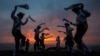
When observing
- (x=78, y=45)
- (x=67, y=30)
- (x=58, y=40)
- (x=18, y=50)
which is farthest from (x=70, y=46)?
(x=58, y=40)

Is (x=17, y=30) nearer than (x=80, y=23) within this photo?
No

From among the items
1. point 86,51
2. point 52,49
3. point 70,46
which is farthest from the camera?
point 52,49

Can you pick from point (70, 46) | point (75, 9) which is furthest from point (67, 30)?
point (75, 9)

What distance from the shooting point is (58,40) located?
29391mm

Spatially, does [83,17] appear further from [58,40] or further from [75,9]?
[58,40]

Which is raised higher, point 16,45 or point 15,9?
point 15,9

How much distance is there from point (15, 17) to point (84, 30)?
377 cm

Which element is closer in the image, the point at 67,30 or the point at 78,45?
the point at 78,45

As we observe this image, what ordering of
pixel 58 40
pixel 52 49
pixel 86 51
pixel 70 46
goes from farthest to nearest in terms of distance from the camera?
pixel 58 40 < pixel 52 49 < pixel 70 46 < pixel 86 51

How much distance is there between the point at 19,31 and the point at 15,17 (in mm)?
751

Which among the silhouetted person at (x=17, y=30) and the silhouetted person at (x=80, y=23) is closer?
the silhouetted person at (x=80, y=23)

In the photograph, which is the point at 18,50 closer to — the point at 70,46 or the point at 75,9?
the point at 75,9

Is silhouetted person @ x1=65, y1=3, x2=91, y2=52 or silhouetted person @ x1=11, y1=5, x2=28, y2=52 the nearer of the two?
silhouetted person @ x1=65, y1=3, x2=91, y2=52

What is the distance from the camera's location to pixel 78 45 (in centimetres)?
1359
